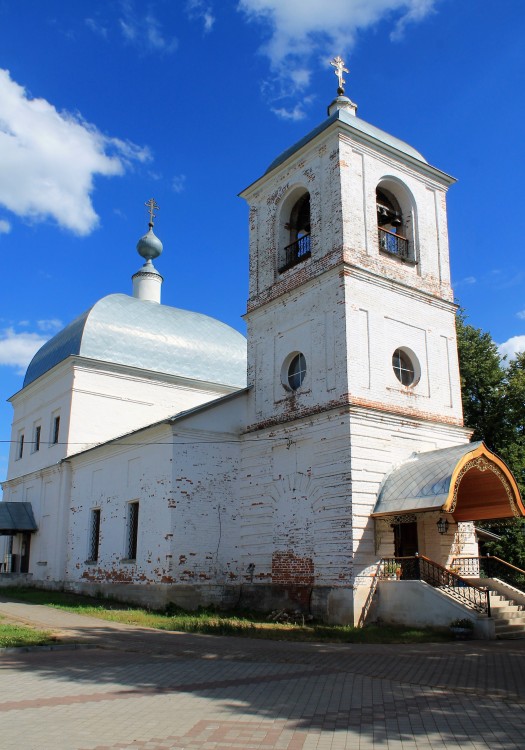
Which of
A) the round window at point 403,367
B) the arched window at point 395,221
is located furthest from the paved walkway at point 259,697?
the arched window at point 395,221

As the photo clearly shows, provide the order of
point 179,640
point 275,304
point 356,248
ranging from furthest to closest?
1. point 275,304
2. point 356,248
3. point 179,640

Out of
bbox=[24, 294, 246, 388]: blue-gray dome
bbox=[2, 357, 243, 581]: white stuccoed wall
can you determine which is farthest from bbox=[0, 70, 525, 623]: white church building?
bbox=[24, 294, 246, 388]: blue-gray dome

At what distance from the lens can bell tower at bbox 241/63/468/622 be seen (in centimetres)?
1540

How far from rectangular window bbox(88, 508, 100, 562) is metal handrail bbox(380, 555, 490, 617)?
10139 millimetres

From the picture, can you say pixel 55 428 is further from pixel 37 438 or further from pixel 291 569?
pixel 291 569

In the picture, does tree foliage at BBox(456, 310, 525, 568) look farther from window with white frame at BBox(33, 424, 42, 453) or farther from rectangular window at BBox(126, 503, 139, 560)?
window with white frame at BBox(33, 424, 42, 453)

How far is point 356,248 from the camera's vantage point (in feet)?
56.4

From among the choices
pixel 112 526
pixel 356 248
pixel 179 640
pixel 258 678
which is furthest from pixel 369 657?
pixel 112 526

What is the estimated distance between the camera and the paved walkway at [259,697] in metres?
5.69

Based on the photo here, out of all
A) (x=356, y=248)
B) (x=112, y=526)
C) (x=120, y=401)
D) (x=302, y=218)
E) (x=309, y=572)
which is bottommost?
(x=309, y=572)

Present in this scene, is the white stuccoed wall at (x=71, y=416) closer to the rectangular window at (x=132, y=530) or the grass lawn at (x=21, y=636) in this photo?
the rectangular window at (x=132, y=530)

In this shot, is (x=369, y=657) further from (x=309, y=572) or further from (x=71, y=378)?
(x=71, y=378)

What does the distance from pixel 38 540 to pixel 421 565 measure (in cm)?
1547

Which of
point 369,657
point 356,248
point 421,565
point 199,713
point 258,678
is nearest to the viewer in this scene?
point 199,713
